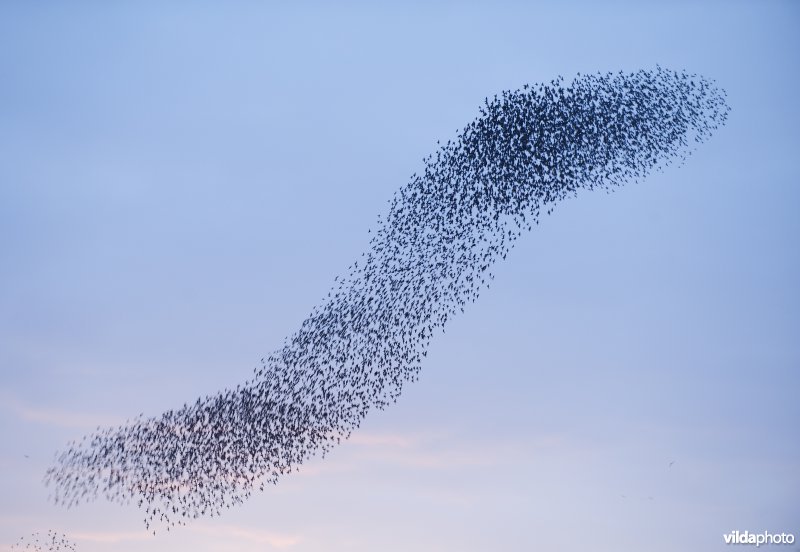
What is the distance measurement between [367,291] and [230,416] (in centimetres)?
385

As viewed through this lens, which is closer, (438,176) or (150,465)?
(150,465)

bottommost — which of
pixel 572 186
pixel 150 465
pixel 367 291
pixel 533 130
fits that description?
pixel 150 465

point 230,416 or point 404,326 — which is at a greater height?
point 404,326

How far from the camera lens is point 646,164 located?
1917cm

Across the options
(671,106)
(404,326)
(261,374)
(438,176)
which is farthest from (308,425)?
(671,106)

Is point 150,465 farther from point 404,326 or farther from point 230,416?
point 404,326

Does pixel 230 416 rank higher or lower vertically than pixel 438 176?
lower

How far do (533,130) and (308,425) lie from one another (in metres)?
8.43

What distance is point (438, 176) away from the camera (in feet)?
62.4

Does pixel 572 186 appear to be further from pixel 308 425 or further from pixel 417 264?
pixel 308 425

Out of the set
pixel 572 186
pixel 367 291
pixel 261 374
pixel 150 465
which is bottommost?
pixel 150 465

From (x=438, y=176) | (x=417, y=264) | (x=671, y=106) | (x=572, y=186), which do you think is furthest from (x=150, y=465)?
(x=671, y=106)

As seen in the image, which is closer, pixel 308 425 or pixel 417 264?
pixel 308 425

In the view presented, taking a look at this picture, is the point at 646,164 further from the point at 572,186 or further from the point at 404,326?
the point at 404,326
